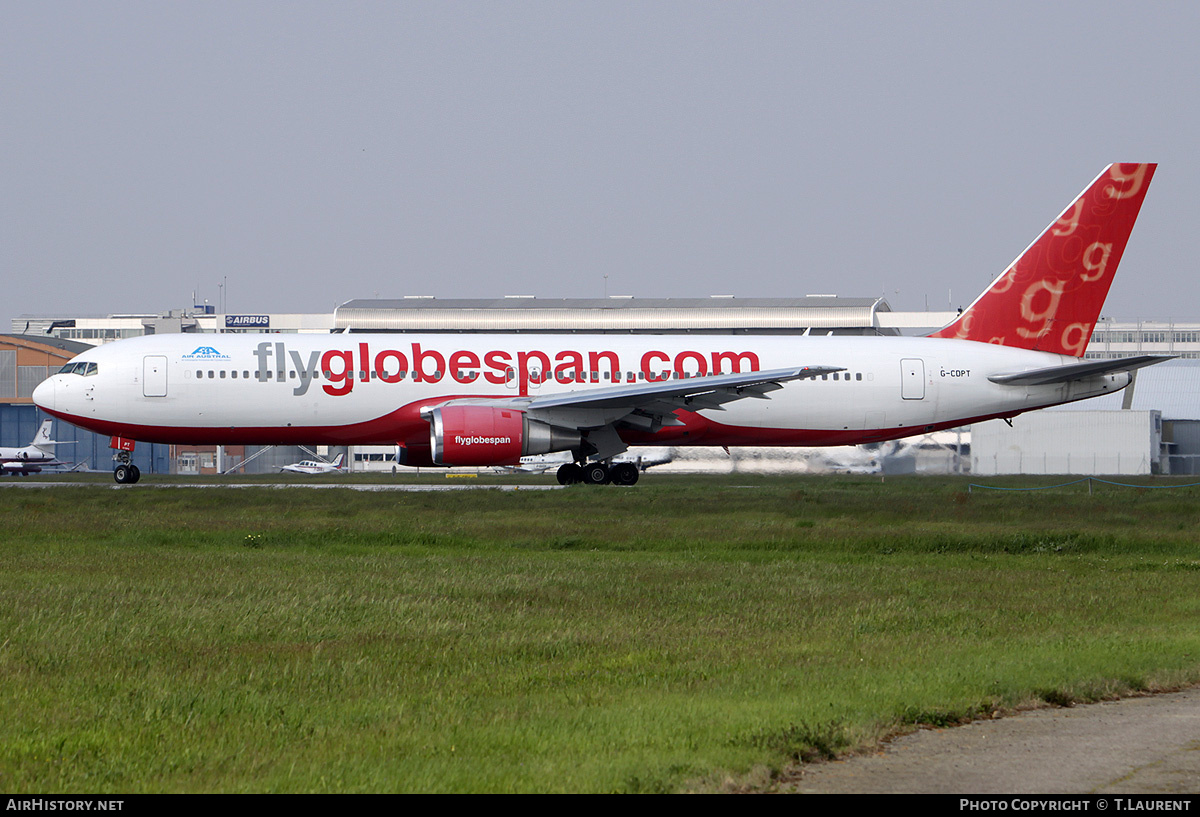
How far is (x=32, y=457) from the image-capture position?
60.5 metres

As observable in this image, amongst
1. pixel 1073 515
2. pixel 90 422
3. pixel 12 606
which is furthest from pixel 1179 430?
pixel 12 606

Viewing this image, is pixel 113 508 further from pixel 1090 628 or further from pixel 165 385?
pixel 1090 628

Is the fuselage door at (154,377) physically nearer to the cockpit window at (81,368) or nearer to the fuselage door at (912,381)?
the cockpit window at (81,368)

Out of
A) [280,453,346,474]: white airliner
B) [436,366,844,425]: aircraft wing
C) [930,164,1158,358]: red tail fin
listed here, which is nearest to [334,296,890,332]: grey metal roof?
[280,453,346,474]: white airliner

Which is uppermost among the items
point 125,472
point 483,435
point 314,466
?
point 314,466

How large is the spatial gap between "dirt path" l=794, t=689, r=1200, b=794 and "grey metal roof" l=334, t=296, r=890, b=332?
78.2 m

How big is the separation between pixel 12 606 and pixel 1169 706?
9.59m

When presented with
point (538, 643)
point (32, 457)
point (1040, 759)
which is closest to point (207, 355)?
point (538, 643)

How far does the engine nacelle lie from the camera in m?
28.1

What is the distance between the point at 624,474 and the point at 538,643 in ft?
69.4

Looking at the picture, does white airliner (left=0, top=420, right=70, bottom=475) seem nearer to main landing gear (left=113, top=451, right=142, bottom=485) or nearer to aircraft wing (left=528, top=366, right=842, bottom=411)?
main landing gear (left=113, top=451, right=142, bottom=485)

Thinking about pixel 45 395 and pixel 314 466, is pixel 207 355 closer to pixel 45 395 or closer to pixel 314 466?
pixel 45 395

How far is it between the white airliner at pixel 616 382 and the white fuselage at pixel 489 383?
0.04 meters
